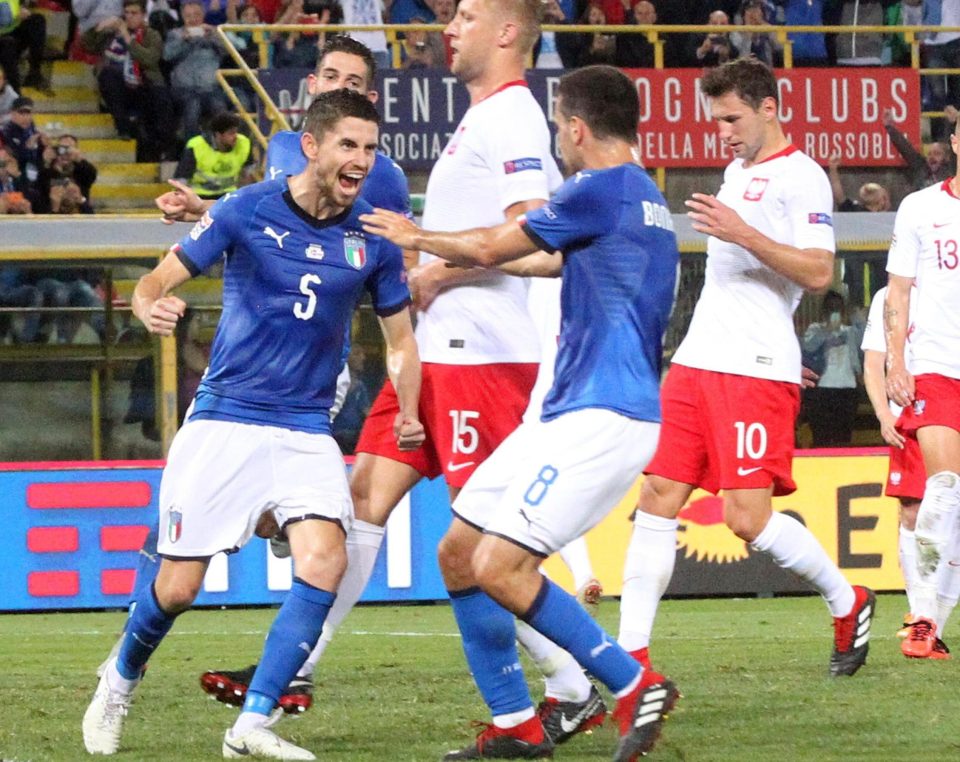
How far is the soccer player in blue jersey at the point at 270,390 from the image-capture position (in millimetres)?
5574

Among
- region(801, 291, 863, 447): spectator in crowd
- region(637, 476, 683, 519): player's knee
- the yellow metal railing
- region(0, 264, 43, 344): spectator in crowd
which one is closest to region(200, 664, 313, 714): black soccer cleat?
region(637, 476, 683, 519): player's knee

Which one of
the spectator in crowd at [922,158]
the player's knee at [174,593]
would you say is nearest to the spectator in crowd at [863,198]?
the spectator in crowd at [922,158]

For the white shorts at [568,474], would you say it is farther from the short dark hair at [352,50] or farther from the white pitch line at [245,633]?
the white pitch line at [245,633]

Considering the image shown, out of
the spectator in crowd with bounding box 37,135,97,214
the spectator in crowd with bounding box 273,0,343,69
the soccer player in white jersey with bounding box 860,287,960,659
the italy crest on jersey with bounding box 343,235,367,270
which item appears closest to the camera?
the italy crest on jersey with bounding box 343,235,367,270

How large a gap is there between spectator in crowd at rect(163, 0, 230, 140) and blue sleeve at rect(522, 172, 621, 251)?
11330 millimetres

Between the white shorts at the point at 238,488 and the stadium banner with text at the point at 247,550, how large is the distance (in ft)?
18.0

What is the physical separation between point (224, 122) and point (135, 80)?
2.30 metres

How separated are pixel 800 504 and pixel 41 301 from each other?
4859mm

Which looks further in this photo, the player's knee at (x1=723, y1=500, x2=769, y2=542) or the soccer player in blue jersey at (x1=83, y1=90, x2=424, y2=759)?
the player's knee at (x1=723, y1=500, x2=769, y2=542)

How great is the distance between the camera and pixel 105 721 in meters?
5.61

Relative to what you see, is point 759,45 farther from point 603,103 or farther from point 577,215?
point 577,215

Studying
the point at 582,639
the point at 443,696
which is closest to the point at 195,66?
the point at 443,696

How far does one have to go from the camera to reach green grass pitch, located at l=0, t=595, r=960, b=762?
5.62 metres

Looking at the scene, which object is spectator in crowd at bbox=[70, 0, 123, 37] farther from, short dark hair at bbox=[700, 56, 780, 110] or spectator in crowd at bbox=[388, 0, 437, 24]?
short dark hair at bbox=[700, 56, 780, 110]
